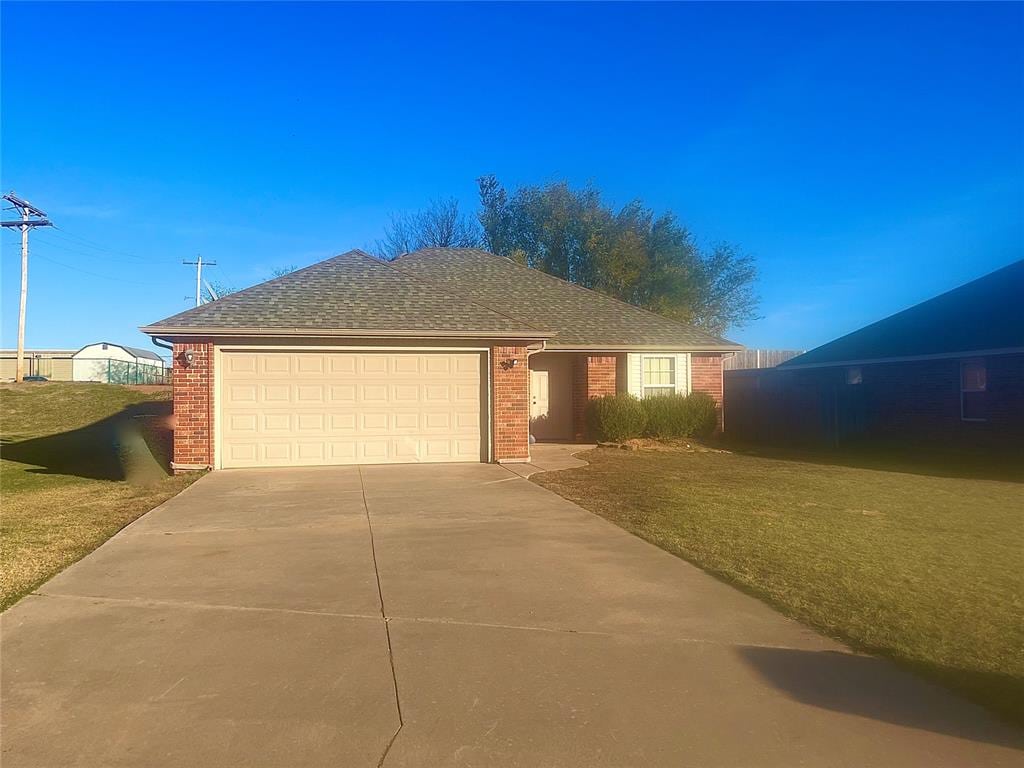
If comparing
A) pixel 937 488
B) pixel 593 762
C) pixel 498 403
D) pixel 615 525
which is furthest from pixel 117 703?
pixel 937 488

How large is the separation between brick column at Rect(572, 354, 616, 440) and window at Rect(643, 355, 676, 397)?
84 cm

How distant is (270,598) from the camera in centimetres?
558

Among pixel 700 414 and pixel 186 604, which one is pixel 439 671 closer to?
pixel 186 604

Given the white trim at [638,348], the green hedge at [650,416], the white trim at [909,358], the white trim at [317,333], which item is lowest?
the green hedge at [650,416]

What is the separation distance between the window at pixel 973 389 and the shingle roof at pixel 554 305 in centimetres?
515

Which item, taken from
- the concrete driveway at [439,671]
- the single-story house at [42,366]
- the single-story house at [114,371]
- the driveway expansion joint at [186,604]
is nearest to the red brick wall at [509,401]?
the concrete driveway at [439,671]

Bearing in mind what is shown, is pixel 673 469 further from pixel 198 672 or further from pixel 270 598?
pixel 198 672

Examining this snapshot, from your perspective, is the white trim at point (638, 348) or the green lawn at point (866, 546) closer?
the green lawn at point (866, 546)

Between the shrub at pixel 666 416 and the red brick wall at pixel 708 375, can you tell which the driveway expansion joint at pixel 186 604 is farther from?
the red brick wall at pixel 708 375

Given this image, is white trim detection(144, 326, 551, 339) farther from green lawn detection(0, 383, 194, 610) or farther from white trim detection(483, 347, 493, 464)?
green lawn detection(0, 383, 194, 610)

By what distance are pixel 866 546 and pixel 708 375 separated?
479 inches

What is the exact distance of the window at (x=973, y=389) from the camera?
1627cm

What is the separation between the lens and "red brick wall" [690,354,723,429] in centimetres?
1897

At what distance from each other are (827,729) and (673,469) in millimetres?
9963
